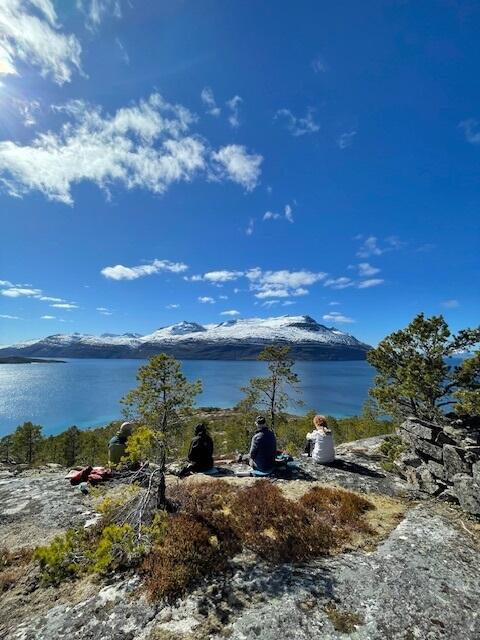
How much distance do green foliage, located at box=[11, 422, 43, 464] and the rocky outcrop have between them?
179 ft

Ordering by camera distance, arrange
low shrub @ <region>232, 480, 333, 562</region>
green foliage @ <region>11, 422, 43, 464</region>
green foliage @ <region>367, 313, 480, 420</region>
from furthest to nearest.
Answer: green foliage @ <region>11, 422, 43, 464</region> → green foliage @ <region>367, 313, 480, 420</region> → low shrub @ <region>232, 480, 333, 562</region>

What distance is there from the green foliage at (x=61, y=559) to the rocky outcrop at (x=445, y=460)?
11.5m

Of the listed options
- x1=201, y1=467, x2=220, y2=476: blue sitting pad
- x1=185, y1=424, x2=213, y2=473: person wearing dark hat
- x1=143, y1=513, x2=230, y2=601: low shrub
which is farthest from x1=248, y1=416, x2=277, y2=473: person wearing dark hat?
x1=143, y1=513, x2=230, y2=601: low shrub

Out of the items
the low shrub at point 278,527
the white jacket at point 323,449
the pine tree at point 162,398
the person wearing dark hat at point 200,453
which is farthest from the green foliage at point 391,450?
the pine tree at point 162,398

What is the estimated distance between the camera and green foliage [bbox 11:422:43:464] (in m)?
49.8

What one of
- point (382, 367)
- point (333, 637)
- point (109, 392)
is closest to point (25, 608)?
point (333, 637)

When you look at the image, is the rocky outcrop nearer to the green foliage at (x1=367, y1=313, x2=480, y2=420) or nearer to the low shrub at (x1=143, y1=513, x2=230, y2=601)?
the green foliage at (x1=367, y1=313, x2=480, y2=420)

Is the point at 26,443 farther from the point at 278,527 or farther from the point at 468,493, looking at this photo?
the point at 468,493

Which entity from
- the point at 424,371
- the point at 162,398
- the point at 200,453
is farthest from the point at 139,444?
the point at 424,371

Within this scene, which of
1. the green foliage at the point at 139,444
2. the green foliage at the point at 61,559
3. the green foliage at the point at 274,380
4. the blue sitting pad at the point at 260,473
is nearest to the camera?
the green foliage at the point at 61,559

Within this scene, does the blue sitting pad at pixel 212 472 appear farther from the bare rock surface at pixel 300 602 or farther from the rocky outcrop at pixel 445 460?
the rocky outcrop at pixel 445 460

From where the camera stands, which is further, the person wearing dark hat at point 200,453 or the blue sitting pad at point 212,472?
the person wearing dark hat at point 200,453

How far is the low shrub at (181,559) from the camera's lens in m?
7.01

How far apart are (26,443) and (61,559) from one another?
53305 millimetres
